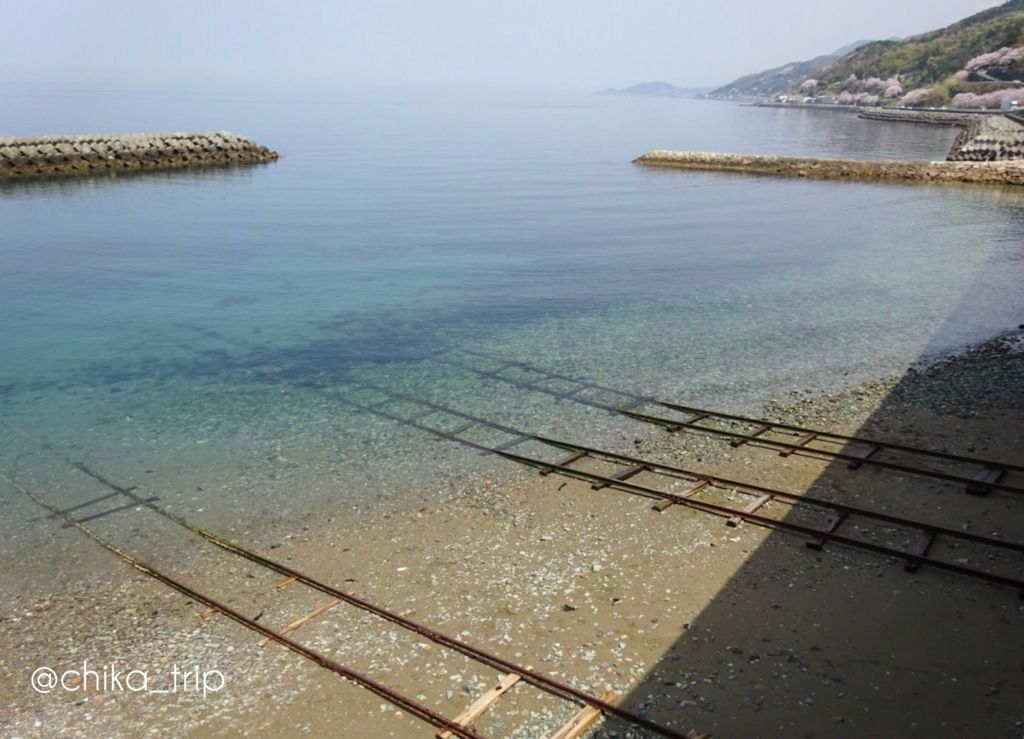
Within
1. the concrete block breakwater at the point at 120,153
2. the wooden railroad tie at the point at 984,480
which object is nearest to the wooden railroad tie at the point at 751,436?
the wooden railroad tie at the point at 984,480

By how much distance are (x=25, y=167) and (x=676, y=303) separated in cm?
4748

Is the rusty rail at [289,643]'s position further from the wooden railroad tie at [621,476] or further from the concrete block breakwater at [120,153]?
the concrete block breakwater at [120,153]

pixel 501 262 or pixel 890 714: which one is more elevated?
pixel 501 262

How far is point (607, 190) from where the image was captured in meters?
51.6

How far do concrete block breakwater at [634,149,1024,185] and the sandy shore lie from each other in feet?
158

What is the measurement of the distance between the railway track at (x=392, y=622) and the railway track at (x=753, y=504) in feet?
13.5

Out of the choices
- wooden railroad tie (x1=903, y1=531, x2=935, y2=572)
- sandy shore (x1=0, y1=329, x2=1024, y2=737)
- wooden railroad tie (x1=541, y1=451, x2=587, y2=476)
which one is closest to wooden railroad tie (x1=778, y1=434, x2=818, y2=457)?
sandy shore (x1=0, y1=329, x2=1024, y2=737)

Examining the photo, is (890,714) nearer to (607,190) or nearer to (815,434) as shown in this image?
(815,434)

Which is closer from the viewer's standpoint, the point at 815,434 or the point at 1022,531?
the point at 1022,531

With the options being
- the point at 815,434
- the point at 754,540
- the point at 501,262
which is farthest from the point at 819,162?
the point at 754,540

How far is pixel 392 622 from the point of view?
8766 mm

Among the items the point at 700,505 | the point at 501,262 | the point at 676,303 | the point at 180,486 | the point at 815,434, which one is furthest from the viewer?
the point at 501,262

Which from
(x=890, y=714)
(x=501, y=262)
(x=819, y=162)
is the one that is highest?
(x=819, y=162)

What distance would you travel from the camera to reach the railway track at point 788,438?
1177 cm
